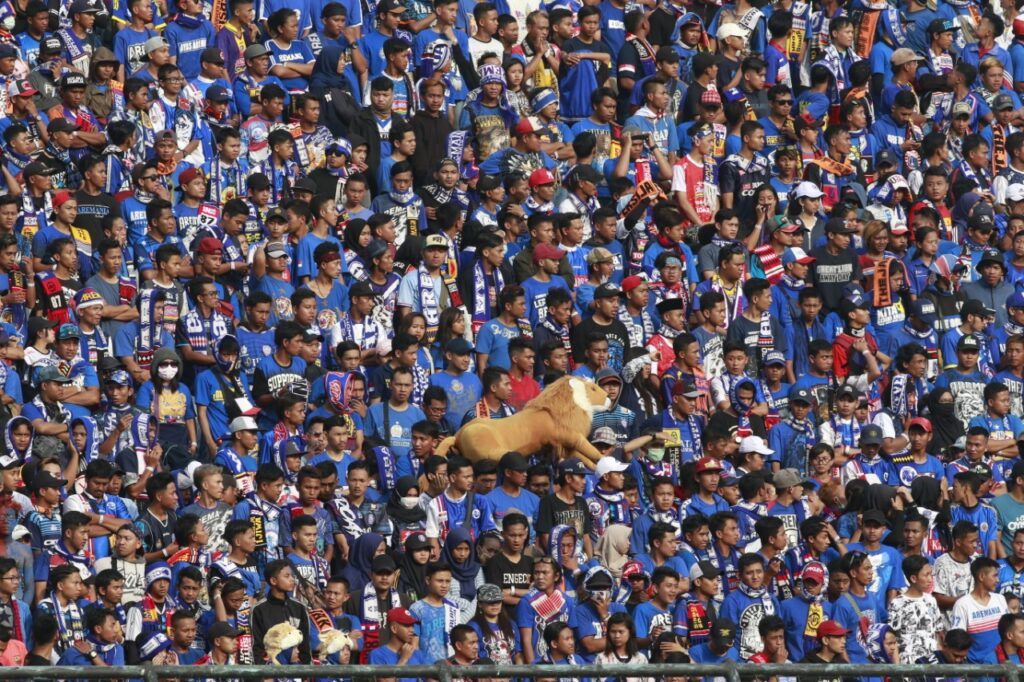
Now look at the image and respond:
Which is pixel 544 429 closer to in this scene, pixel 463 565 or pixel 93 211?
pixel 463 565

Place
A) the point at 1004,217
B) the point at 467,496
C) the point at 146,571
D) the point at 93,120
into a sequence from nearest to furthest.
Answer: the point at 146,571 < the point at 467,496 < the point at 93,120 < the point at 1004,217

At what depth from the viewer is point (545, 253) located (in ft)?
65.2

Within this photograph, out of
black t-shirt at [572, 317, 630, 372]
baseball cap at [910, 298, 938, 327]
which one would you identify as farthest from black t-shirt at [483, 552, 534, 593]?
baseball cap at [910, 298, 938, 327]

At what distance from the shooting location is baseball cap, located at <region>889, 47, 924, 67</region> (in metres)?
24.5

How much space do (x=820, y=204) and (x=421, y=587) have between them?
23.3 ft

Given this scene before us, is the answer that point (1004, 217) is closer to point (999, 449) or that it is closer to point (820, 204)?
point (820, 204)

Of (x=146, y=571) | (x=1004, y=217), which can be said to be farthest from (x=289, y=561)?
(x=1004, y=217)

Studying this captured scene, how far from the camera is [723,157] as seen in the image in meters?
22.3

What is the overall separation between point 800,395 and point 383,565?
473 cm

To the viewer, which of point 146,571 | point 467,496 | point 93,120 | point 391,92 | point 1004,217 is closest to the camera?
point 146,571

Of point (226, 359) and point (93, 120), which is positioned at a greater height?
point (93, 120)

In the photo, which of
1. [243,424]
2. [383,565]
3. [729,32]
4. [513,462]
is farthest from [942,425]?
[243,424]

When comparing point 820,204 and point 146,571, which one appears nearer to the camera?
point 146,571

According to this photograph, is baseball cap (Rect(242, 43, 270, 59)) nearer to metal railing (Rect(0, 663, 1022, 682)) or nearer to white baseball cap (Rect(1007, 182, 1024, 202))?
white baseball cap (Rect(1007, 182, 1024, 202))
